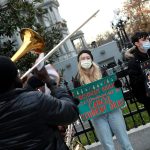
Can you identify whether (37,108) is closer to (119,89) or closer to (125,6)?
(119,89)

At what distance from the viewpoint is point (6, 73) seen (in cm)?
276

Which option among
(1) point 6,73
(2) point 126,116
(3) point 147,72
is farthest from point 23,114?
(2) point 126,116

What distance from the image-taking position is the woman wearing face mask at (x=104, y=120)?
16.8ft

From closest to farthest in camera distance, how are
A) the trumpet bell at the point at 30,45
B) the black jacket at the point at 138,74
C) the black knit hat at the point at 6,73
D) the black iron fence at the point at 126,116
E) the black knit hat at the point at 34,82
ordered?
the black knit hat at the point at 6,73 → the black knit hat at the point at 34,82 → the trumpet bell at the point at 30,45 → the black jacket at the point at 138,74 → the black iron fence at the point at 126,116

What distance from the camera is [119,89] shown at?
17.5ft

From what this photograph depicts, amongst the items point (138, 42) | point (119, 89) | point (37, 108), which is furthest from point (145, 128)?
point (37, 108)

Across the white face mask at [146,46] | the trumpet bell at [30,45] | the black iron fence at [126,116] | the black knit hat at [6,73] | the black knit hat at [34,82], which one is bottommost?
the black iron fence at [126,116]

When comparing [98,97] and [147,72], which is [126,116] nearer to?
[98,97]

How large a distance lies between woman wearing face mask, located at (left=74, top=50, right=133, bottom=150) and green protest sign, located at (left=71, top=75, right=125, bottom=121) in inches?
3.1

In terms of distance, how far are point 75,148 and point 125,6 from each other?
48163mm

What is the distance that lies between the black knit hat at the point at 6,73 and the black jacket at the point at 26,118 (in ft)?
0.20

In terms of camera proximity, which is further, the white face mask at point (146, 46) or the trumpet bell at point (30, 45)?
the white face mask at point (146, 46)

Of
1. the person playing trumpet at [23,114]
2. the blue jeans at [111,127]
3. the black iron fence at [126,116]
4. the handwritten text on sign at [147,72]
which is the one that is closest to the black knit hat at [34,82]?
the person playing trumpet at [23,114]

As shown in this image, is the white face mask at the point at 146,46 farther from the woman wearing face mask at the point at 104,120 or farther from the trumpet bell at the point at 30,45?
the trumpet bell at the point at 30,45
